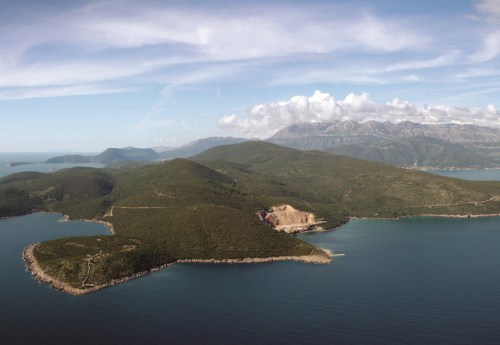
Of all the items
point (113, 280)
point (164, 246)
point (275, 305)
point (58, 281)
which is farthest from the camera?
point (164, 246)

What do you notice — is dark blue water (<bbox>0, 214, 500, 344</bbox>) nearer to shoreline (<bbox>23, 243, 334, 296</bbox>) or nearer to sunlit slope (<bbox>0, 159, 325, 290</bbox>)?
shoreline (<bbox>23, 243, 334, 296</bbox>)

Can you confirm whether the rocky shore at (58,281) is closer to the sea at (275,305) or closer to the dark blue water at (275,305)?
the sea at (275,305)

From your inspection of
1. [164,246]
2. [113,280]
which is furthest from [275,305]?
[164,246]

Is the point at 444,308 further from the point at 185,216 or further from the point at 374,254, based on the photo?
the point at 185,216

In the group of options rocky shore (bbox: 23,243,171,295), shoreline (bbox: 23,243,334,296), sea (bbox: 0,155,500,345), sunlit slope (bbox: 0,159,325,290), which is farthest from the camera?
sunlit slope (bbox: 0,159,325,290)

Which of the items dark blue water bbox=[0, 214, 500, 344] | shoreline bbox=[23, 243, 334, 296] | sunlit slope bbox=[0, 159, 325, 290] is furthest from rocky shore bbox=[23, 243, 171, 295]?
dark blue water bbox=[0, 214, 500, 344]

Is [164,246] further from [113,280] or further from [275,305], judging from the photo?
[275,305]

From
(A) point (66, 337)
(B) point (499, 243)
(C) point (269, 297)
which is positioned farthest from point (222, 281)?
(B) point (499, 243)

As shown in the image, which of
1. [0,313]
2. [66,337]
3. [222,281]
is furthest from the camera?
[222,281]
